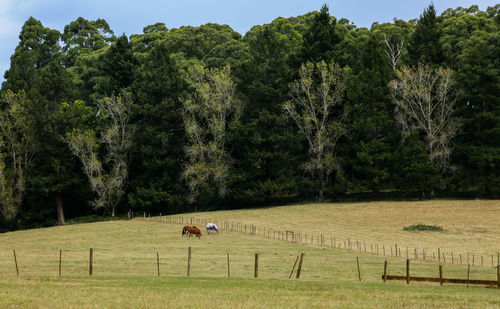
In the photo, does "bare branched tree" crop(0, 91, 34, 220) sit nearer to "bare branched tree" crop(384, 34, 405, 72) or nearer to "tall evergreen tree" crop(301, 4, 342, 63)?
"tall evergreen tree" crop(301, 4, 342, 63)

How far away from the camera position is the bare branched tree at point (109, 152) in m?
68.9

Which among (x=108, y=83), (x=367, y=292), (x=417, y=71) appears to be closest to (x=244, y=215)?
(x=417, y=71)

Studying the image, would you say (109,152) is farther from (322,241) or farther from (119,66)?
(322,241)

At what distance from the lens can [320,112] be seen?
7262 centimetres

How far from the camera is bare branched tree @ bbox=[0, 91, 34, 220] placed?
66188mm

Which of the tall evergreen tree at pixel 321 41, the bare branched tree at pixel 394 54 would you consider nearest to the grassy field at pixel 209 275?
the tall evergreen tree at pixel 321 41

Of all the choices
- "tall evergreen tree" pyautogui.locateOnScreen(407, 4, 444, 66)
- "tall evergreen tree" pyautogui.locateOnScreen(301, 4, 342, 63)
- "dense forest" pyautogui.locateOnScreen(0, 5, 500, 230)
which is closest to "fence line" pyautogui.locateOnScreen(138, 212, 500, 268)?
"dense forest" pyautogui.locateOnScreen(0, 5, 500, 230)

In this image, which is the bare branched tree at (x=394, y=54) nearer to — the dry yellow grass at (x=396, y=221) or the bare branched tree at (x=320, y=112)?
the bare branched tree at (x=320, y=112)

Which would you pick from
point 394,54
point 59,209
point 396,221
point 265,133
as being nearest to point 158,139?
point 265,133

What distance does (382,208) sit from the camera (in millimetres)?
63156

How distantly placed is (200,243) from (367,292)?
2674 centimetres

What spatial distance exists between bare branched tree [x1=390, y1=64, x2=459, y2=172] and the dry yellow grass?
8.38 metres

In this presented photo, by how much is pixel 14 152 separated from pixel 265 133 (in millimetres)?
35245

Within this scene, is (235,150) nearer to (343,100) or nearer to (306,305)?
(343,100)
